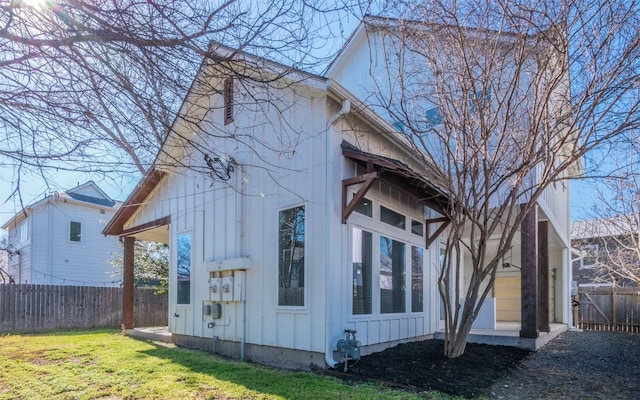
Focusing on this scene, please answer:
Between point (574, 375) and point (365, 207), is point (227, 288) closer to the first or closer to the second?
point (365, 207)

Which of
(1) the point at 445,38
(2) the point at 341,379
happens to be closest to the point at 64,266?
(2) the point at 341,379

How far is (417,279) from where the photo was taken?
9.09 meters

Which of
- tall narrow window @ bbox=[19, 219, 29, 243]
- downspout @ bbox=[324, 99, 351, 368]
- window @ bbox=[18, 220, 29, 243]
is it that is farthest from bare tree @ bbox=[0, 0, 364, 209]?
tall narrow window @ bbox=[19, 219, 29, 243]

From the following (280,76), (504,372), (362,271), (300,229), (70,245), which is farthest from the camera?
(70,245)

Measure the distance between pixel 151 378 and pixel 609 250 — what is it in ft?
63.0

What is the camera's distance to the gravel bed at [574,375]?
17.9ft

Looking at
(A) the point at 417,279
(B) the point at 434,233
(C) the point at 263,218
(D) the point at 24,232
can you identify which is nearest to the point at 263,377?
(C) the point at 263,218

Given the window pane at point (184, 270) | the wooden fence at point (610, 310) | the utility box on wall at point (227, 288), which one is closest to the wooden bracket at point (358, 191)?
the utility box on wall at point (227, 288)

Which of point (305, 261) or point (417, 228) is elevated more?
point (417, 228)

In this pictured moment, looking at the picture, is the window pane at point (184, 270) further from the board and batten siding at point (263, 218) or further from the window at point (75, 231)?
the window at point (75, 231)

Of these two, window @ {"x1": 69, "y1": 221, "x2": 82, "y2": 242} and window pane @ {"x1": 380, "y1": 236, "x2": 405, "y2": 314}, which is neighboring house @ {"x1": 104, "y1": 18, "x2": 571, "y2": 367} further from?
window @ {"x1": 69, "y1": 221, "x2": 82, "y2": 242}

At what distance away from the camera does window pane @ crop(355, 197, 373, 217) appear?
7152 millimetres

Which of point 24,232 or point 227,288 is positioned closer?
point 227,288

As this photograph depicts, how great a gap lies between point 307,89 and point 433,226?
4738mm
